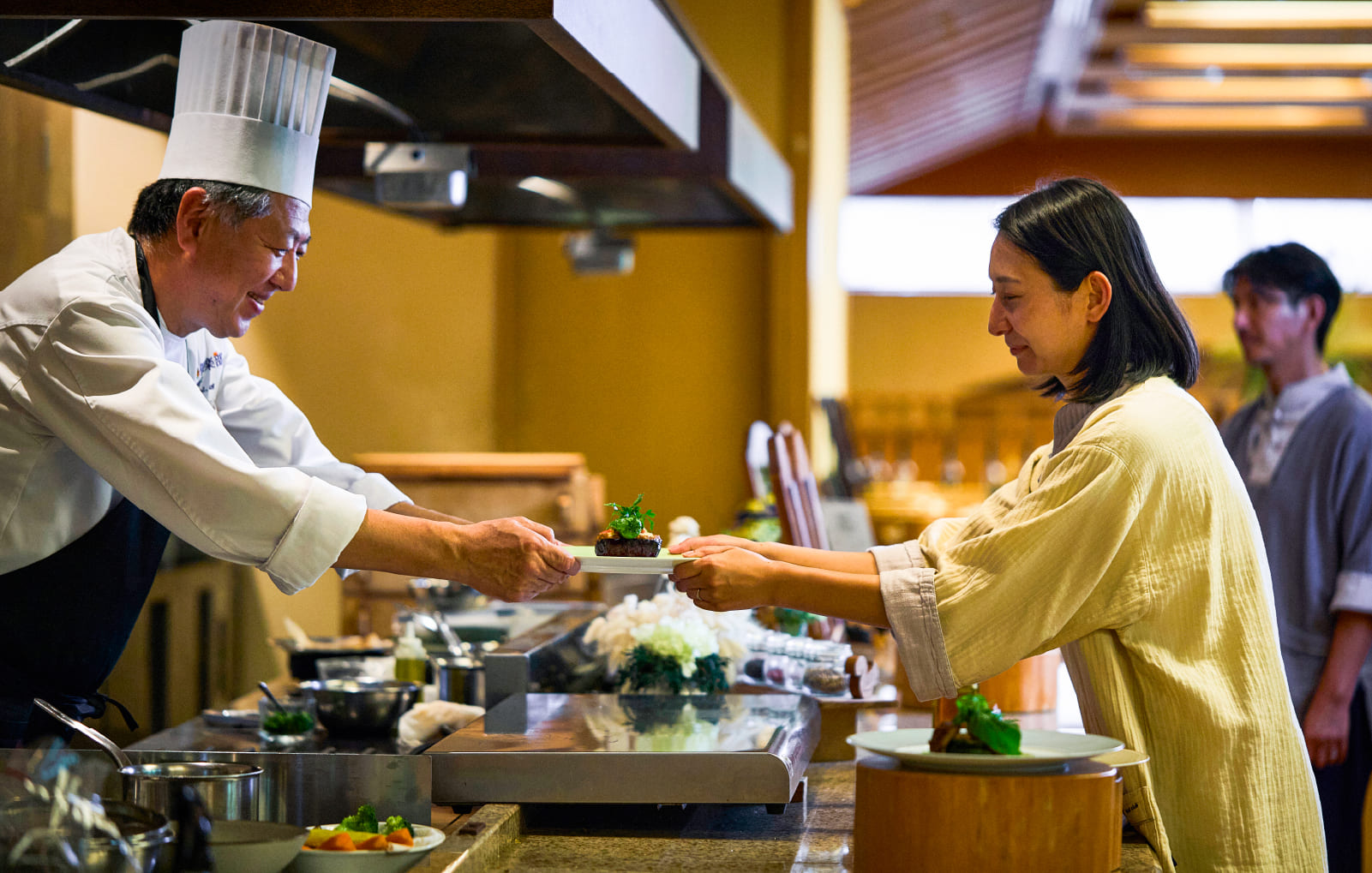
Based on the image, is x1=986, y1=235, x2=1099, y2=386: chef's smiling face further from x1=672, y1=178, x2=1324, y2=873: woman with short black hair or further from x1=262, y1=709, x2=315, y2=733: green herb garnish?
x1=262, y1=709, x2=315, y2=733: green herb garnish

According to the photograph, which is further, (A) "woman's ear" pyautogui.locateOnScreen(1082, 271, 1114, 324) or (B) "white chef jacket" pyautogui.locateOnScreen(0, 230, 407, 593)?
(A) "woman's ear" pyautogui.locateOnScreen(1082, 271, 1114, 324)

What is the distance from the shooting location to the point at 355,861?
4.58 ft

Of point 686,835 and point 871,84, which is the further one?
point 871,84

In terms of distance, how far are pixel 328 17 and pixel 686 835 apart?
3.45 ft

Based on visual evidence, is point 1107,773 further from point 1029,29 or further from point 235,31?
point 1029,29

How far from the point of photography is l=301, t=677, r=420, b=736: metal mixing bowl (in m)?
2.16

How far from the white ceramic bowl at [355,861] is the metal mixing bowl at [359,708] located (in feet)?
2.48

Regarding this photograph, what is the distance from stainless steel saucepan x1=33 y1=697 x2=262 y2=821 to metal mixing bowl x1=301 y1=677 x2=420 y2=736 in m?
0.59

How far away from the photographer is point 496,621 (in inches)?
122

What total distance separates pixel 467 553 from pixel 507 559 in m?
0.05

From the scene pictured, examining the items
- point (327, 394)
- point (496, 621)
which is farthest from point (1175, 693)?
point (327, 394)

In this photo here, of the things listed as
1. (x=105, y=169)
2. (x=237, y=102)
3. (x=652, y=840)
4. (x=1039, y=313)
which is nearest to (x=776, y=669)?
(x=652, y=840)

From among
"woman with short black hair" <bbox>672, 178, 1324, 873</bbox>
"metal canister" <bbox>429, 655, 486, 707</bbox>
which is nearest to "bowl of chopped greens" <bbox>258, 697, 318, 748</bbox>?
"metal canister" <bbox>429, 655, 486, 707</bbox>

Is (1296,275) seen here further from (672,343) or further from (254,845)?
(672,343)
